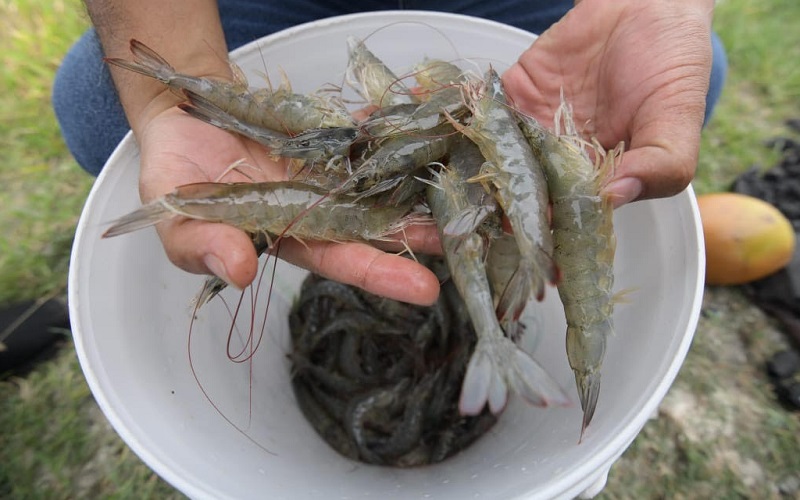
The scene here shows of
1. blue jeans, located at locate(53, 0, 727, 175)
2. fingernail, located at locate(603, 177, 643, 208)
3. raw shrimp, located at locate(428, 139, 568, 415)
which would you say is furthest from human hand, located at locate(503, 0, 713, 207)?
blue jeans, located at locate(53, 0, 727, 175)

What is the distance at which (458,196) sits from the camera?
1437 millimetres

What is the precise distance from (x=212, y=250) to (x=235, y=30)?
139cm

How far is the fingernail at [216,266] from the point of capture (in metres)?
1.18

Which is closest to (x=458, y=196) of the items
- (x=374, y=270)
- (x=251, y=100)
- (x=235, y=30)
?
(x=374, y=270)

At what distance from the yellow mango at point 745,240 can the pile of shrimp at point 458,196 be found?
42.1 inches

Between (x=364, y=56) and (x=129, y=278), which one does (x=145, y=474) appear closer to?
(x=129, y=278)

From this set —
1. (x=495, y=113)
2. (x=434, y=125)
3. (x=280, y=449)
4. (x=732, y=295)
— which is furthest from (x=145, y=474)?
(x=732, y=295)

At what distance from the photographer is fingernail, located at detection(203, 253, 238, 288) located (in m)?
1.18

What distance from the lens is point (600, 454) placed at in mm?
1201

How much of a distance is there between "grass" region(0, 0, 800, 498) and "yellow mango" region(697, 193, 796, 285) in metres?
0.14

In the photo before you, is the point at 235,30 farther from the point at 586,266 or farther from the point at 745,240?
the point at 745,240

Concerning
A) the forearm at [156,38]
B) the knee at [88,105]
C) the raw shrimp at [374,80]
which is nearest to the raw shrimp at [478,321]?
the raw shrimp at [374,80]

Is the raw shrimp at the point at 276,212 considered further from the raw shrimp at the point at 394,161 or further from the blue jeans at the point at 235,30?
the blue jeans at the point at 235,30

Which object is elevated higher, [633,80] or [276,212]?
[633,80]
